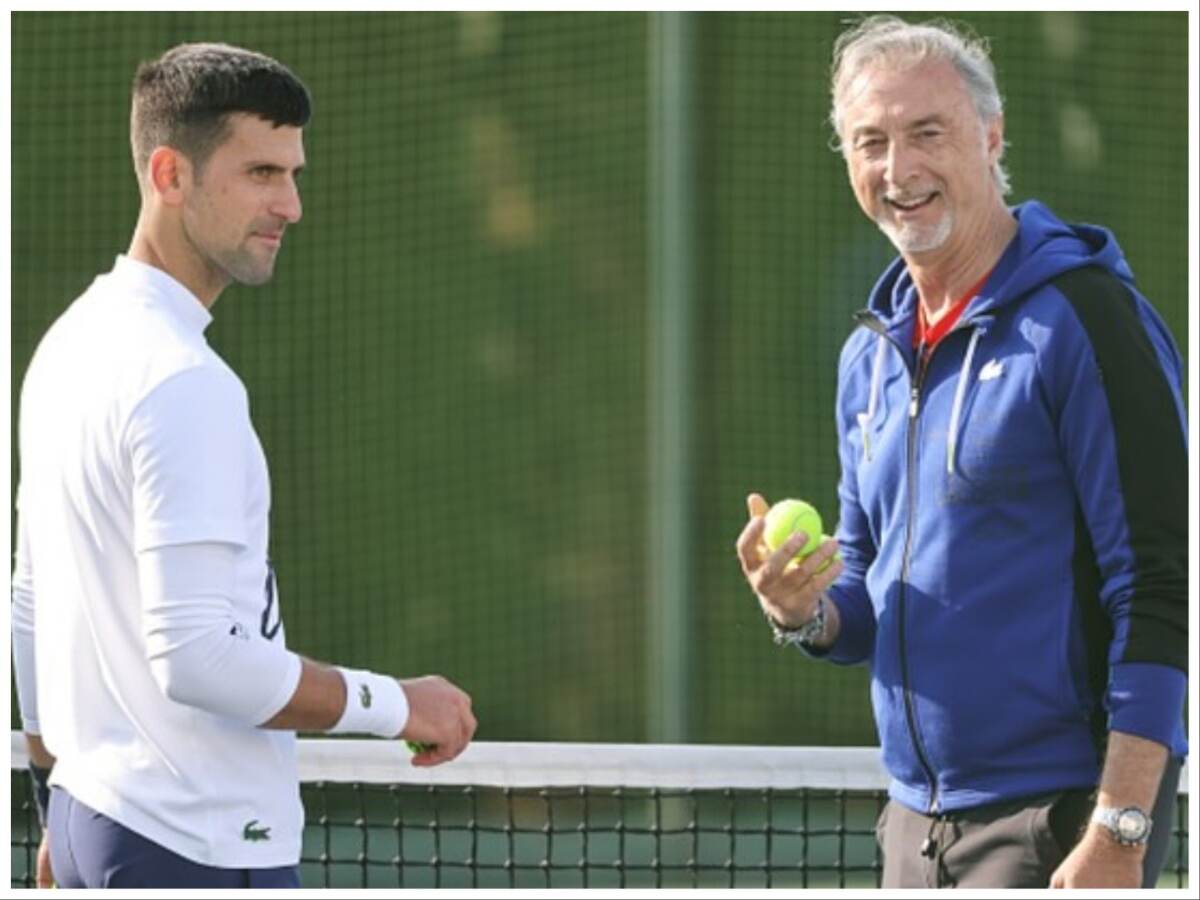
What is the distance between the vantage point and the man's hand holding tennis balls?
3689mm

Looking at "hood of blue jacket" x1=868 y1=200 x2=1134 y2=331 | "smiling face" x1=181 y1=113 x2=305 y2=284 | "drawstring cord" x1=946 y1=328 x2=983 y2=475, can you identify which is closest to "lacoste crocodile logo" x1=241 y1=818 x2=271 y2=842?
"smiling face" x1=181 y1=113 x2=305 y2=284

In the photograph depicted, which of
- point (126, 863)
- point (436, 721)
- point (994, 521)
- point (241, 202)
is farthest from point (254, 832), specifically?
point (994, 521)

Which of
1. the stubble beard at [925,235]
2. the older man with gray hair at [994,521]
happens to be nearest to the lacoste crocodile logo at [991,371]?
the older man with gray hair at [994,521]

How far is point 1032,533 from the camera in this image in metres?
3.48

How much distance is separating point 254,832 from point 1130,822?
1.11 m

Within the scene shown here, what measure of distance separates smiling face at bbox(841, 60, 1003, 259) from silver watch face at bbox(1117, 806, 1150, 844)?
831mm

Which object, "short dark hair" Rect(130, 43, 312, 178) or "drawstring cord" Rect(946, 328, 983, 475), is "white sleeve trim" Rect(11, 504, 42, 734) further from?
"drawstring cord" Rect(946, 328, 983, 475)

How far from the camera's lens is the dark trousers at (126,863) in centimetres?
325

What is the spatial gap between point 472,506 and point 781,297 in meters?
1.51

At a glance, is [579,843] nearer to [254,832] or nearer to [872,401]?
[872,401]

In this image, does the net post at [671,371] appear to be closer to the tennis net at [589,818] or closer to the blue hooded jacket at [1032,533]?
the tennis net at [589,818]

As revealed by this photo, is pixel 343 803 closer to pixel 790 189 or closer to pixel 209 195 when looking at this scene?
pixel 790 189

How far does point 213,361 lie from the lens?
3182mm

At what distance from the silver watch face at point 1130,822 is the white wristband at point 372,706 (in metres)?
0.91
